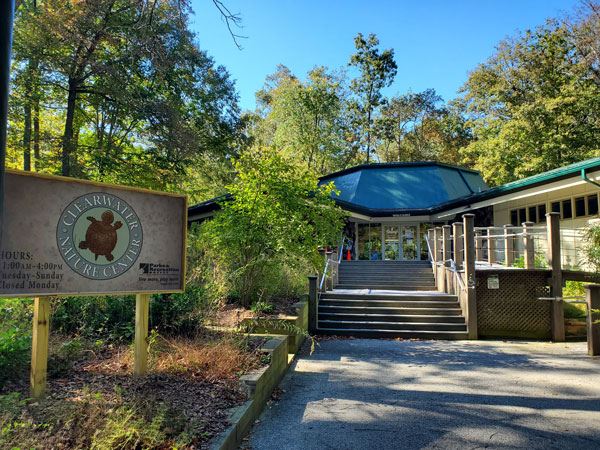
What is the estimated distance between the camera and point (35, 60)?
48.5ft

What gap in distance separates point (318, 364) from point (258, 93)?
43.2m

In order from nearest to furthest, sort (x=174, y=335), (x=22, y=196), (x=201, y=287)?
(x=22, y=196) → (x=174, y=335) → (x=201, y=287)

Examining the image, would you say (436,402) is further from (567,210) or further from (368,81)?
(368,81)

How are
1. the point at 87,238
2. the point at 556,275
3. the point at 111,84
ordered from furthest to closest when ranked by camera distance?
the point at 111,84 → the point at 556,275 → the point at 87,238

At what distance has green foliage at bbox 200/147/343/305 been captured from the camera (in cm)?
885

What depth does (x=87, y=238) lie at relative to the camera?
4320mm

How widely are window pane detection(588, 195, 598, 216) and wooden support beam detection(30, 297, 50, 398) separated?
16.6 meters

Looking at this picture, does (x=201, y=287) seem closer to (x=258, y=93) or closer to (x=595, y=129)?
(x=595, y=129)

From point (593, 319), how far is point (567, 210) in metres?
9.62

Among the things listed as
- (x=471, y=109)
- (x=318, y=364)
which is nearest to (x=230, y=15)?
(x=318, y=364)

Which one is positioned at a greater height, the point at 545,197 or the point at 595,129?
the point at 595,129

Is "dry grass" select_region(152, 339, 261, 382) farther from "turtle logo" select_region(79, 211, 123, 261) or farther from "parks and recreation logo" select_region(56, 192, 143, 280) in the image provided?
"turtle logo" select_region(79, 211, 123, 261)

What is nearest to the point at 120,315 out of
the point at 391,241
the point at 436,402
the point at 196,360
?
the point at 196,360

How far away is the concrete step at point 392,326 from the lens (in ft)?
36.8
